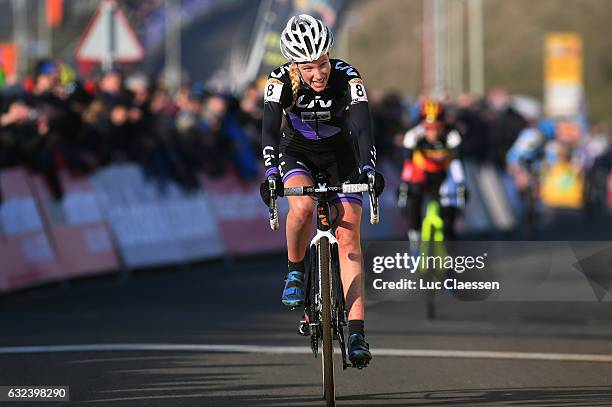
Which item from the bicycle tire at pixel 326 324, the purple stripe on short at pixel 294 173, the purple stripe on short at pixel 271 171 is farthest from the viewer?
the purple stripe on short at pixel 294 173

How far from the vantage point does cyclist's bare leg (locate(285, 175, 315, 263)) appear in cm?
980

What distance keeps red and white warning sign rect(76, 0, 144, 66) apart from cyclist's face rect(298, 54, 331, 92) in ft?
34.3


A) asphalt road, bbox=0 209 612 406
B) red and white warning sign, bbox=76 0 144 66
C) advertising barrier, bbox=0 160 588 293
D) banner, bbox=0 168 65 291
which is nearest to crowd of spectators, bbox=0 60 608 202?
advertising barrier, bbox=0 160 588 293

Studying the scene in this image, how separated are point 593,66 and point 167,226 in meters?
130

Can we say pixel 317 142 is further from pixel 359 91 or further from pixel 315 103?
pixel 359 91

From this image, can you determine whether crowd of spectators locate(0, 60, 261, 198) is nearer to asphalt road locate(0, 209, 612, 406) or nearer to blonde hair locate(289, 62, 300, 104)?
asphalt road locate(0, 209, 612, 406)

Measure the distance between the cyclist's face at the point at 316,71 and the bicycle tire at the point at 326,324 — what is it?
90cm

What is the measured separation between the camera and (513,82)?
14075 cm

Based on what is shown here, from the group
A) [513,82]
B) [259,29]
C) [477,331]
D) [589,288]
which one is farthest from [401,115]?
[513,82]

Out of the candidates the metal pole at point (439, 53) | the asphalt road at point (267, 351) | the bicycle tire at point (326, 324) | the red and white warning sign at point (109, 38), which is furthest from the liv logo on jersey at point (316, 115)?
the metal pole at point (439, 53)

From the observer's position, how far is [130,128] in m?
20.6

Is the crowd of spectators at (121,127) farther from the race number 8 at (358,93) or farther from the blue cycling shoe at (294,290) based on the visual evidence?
the race number 8 at (358,93)

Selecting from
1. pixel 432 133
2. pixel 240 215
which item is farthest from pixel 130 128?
pixel 432 133

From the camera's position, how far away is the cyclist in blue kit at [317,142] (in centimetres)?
962
